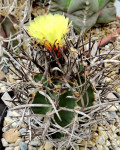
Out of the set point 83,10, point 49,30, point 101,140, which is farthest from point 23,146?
point 83,10

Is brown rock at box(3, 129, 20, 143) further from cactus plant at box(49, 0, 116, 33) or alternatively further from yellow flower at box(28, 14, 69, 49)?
cactus plant at box(49, 0, 116, 33)

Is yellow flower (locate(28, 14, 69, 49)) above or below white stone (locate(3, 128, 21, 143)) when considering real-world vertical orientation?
above

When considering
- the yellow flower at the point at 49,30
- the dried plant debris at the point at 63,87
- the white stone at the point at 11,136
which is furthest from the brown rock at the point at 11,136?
the yellow flower at the point at 49,30

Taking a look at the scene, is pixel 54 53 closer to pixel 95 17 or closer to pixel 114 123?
pixel 114 123

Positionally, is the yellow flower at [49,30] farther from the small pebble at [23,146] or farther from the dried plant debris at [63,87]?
the small pebble at [23,146]

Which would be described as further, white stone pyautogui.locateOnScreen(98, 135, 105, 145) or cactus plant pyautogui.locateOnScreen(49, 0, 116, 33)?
cactus plant pyautogui.locateOnScreen(49, 0, 116, 33)

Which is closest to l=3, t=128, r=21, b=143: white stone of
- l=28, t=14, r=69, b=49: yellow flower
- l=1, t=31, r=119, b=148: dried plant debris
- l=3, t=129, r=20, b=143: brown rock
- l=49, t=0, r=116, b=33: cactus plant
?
l=3, t=129, r=20, b=143: brown rock

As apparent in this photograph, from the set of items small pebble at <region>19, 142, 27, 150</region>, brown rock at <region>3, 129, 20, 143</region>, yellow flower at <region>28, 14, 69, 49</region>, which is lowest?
small pebble at <region>19, 142, 27, 150</region>

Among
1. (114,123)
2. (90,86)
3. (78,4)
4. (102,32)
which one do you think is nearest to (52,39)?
(90,86)
